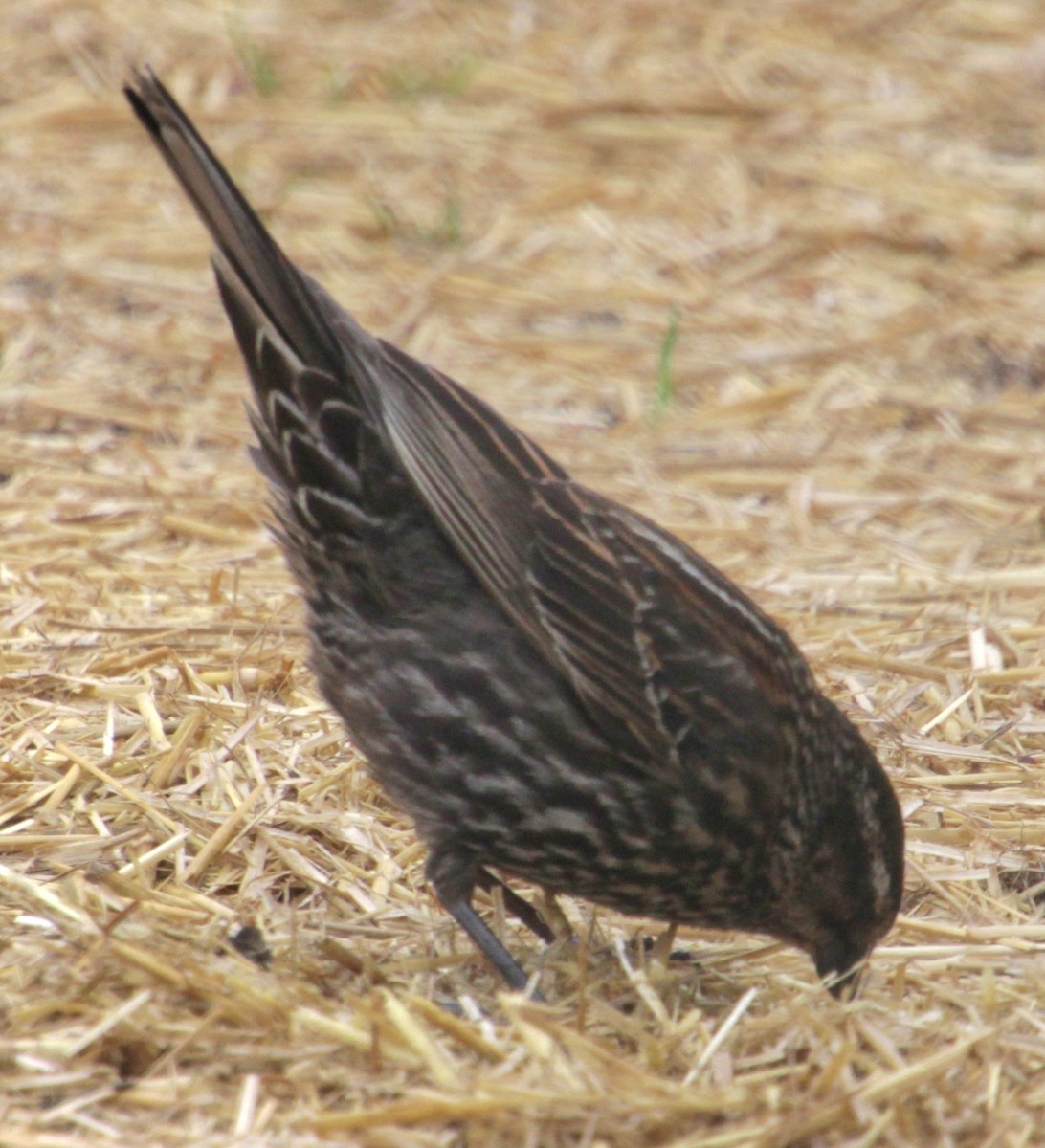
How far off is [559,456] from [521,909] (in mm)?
2923

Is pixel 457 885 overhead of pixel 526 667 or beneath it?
beneath

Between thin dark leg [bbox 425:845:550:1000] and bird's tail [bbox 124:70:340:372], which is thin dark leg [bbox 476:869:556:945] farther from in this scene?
bird's tail [bbox 124:70:340:372]

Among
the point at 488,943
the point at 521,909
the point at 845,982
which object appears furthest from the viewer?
the point at 521,909

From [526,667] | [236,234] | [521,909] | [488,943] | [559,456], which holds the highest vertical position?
[236,234]

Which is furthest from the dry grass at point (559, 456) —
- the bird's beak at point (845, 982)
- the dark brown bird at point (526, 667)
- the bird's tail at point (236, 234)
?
the bird's tail at point (236, 234)

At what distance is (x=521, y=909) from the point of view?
4574 millimetres

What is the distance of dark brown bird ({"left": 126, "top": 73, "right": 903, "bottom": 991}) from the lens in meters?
4.19

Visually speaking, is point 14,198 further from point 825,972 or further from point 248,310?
point 825,972

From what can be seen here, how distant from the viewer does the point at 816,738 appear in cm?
426

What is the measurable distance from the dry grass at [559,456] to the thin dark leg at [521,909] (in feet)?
0.21

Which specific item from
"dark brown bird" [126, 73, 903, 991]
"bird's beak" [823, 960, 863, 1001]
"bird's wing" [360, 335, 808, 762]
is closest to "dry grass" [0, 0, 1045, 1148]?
"bird's beak" [823, 960, 863, 1001]

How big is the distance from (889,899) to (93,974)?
162cm

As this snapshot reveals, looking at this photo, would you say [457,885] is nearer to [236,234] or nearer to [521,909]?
[521,909]

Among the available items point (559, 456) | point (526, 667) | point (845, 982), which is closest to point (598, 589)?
point (526, 667)
